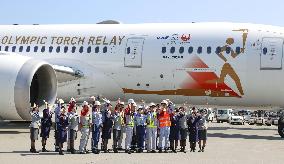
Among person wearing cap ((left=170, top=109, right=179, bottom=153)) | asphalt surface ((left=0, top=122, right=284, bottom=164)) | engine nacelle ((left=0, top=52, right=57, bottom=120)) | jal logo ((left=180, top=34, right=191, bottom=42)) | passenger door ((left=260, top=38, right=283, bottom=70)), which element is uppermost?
jal logo ((left=180, top=34, right=191, bottom=42))

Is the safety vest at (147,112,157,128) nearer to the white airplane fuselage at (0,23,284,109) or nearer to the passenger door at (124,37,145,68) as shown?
the white airplane fuselage at (0,23,284,109)

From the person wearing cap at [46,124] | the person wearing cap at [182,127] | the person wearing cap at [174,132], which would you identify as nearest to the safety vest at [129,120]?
the person wearing cap at [174,132]

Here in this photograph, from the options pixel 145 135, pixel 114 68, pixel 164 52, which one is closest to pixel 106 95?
pixel 114 68

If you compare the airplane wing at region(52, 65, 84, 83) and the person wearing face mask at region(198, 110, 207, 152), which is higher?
the airplane wing at region(52, 65, 84, 83)

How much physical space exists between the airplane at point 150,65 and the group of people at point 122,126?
3381 mm

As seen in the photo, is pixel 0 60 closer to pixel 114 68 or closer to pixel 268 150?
pixel 114 68

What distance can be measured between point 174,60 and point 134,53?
66.4 inches

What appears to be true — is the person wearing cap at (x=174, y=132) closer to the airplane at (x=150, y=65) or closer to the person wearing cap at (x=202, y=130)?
the person wearing cap at (x=202, y=130)

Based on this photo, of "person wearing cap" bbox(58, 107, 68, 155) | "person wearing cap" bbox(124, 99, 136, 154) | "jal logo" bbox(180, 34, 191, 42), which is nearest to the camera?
"person wearing cap" bbox(58, 107, 68, 155)

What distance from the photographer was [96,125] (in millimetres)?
13188

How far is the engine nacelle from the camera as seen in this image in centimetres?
1620

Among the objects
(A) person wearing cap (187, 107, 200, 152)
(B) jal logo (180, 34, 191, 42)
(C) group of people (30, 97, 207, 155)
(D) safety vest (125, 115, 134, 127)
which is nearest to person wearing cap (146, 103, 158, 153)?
(C) group of people (30, 97, 207, 155)

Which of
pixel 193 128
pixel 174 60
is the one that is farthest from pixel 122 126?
pixel 174 60

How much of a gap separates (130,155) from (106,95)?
25.3ft
